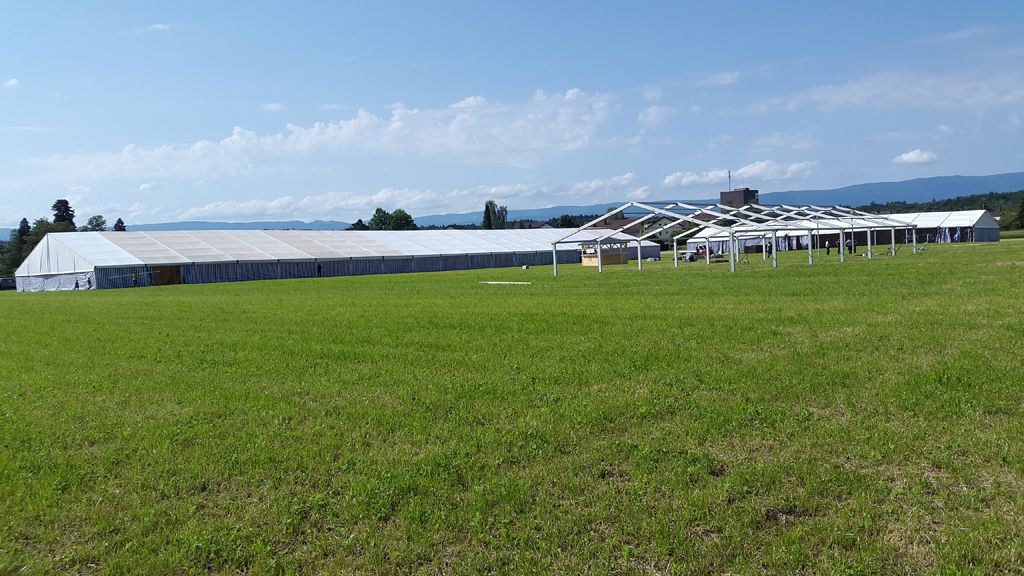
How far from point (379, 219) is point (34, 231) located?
75457 millimetres

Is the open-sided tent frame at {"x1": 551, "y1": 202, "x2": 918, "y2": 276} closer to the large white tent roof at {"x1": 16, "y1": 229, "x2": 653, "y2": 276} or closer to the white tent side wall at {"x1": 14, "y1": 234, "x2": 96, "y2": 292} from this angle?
the large white tent roof at {"x1": 16, "y1": 229, "x2": 653, "y2": 276}

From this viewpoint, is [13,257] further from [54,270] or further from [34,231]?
[54,270]

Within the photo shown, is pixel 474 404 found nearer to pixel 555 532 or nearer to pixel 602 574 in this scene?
pixel 555 532

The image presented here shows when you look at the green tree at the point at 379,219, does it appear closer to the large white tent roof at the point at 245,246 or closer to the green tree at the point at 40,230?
the green tree at the point at 40,230

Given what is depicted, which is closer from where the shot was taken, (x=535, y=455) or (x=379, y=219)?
(x=535, y=455)

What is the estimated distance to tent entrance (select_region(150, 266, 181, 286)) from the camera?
5300 centimetres

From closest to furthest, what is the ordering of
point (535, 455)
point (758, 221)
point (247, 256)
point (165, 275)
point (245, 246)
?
point (535, 455) < point (758, 221) < point (165, 275) < point (247, 256) < point (245, 246)

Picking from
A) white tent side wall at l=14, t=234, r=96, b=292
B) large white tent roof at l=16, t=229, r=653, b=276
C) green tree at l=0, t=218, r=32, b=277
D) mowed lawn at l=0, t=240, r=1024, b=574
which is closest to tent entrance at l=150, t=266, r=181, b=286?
large white tent roof at l=16, t=229, r=653, b=276

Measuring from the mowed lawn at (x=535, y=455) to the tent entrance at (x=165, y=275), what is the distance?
143 feet

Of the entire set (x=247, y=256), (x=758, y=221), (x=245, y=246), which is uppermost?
(x=245, y=246)

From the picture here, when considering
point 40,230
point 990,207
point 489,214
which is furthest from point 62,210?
point 990,207

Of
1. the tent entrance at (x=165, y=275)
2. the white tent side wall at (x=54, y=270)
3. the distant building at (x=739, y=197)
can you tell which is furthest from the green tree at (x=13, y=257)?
the distant building at (x=739, y=197)

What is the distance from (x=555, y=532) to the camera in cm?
475

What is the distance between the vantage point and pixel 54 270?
54.6m
